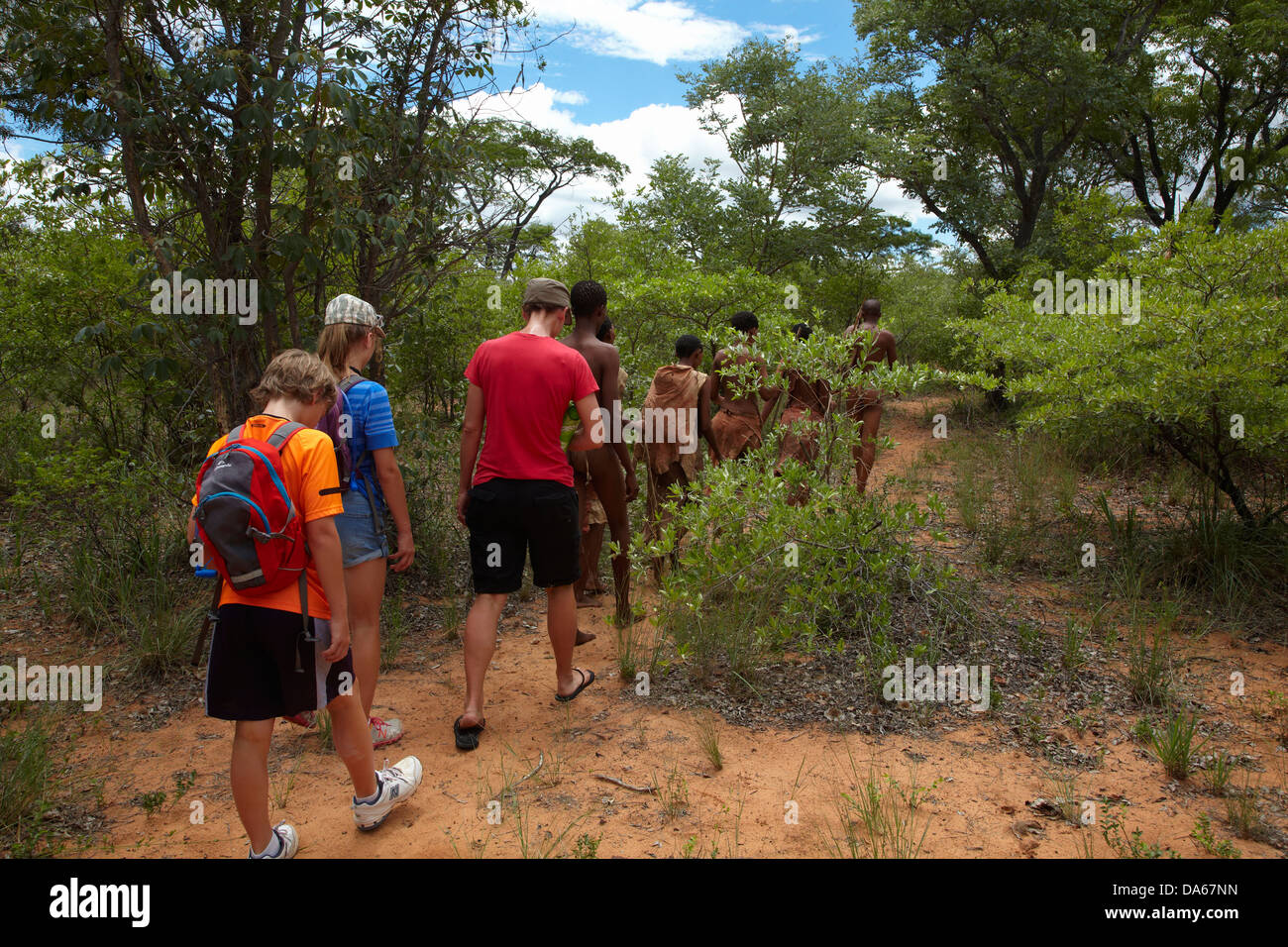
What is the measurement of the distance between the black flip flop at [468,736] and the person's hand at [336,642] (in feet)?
3.72

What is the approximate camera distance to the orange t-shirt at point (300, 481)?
245cm

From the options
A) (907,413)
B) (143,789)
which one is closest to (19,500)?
(143,789)

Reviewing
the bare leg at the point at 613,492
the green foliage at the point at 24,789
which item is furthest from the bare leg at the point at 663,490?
the green foliage at the point at 24,789

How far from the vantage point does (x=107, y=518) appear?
199 inches

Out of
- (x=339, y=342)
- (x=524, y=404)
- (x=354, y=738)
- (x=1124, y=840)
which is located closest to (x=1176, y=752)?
(x=1124, y=840)

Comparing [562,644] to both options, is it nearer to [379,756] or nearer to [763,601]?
[379,756]

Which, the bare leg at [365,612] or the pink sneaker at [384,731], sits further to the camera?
the pink sneaker at [384,731]

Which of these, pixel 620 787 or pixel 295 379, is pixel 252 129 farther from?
pixel 620 787

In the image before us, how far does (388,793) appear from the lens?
291 centimetres

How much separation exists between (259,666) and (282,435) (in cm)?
72

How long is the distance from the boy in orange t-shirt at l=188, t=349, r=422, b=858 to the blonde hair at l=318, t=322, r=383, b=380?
0.62 meters

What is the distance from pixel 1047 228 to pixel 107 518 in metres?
14.2

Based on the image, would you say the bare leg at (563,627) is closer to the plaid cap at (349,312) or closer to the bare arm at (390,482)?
the bare arm at (390,482)

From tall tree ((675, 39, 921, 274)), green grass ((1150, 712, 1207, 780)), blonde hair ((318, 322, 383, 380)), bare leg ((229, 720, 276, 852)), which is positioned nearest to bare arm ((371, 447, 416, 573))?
blonde hair ((318, 322, 383, 380))
